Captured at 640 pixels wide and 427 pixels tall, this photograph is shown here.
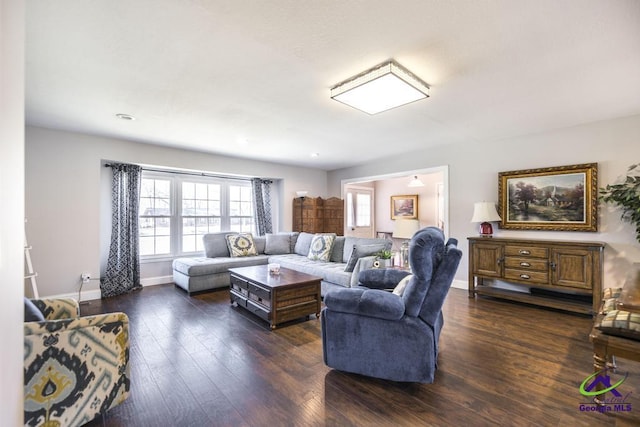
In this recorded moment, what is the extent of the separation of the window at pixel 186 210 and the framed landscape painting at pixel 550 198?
4.90 metres

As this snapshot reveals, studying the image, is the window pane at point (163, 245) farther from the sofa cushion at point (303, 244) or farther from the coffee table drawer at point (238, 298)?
the sofa cushion at point (303, 244)

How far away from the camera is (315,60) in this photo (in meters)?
2.20

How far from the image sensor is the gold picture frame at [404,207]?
7750 mm

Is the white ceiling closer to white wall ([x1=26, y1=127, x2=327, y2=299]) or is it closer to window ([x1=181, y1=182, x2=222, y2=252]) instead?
white wall ([x1=26, y1=127, x2=327, y2=299])

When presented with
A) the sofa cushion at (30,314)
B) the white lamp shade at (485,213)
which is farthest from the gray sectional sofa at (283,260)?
the sofa cushion at (30,314)

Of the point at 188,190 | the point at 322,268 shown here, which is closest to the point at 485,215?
the point at 322,268

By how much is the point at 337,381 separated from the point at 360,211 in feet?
21.5

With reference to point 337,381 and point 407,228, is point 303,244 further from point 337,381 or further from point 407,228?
point 337,381

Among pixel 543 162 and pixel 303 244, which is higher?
pixel 543 162

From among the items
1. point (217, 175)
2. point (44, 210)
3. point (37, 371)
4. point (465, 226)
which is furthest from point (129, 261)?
point (465, 226)

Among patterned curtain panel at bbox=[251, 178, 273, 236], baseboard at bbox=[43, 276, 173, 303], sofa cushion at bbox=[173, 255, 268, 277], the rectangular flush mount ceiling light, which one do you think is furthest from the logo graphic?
baseboard at bbox=[43, 276, 173, 303]

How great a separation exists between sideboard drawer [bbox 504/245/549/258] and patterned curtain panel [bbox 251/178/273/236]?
4509 millimetres

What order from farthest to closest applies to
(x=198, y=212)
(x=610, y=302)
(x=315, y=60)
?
(x=198, y=212) → (x=610, y=302) → (x=315, y=60)

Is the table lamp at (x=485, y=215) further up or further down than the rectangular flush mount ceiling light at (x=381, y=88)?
further down
